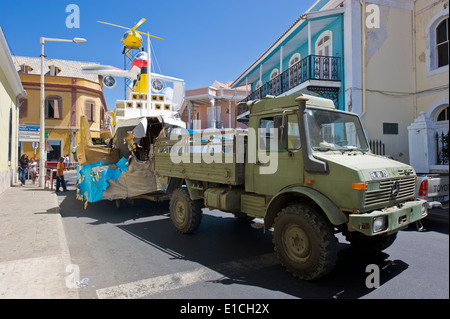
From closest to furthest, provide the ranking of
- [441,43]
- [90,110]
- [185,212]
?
[185,212]
[441,43]
[90,110]

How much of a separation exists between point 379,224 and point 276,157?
1.66 m

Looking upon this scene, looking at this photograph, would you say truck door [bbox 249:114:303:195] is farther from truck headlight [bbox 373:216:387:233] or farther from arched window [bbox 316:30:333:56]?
arched window [bbox 316:30:333:56]

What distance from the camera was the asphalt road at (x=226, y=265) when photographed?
11.9ft

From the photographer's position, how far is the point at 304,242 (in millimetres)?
3936

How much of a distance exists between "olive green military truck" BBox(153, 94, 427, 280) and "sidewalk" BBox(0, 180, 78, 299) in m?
2.66

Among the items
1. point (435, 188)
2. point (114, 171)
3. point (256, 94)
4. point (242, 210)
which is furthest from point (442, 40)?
point (114, 171)

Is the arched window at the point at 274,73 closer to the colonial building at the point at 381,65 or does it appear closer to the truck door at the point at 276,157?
the colonial building at the point at 381,65

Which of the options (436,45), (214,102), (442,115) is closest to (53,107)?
(214,102)

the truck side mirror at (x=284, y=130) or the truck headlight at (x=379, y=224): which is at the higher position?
the truck side mirror at (x=284, y=130)

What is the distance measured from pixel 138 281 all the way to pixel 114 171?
5183mm

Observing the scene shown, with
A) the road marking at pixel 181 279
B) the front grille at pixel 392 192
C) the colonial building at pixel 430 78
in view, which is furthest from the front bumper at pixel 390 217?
the colonial building at pixel 430 78

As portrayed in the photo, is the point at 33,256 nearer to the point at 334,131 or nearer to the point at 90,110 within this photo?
the point at 334,131

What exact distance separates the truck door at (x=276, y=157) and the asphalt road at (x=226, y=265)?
78 centimetres

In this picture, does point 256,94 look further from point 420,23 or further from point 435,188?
point 435,188
